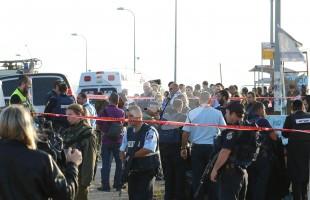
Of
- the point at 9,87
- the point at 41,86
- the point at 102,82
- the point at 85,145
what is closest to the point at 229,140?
the point at 85,145

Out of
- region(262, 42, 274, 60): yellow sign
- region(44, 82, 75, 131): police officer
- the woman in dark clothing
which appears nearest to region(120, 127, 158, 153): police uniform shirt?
the woman in dark clothing

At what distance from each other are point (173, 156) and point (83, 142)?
336cm

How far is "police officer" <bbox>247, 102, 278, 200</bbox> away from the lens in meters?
10.8

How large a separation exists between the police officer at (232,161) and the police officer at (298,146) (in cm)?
212

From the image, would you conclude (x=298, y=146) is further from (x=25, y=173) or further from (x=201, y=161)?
(x=25, y=173)

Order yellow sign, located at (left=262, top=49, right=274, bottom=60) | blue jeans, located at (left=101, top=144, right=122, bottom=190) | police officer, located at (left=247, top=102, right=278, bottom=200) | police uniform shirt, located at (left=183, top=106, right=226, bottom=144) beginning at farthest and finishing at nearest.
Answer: yellow sign, located at (left=262, top=49, right=274, bottom=60)
blue jeans, located at (left=101, top=144, right=122, bottom=190)
police uniform shirt, located at (left=183, top=106, right=226, bottom=144)
police officer, located at (left=247, top=102, right=278, bottom=200)

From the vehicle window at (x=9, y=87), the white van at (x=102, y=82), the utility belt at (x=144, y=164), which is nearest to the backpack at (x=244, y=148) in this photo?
the utility belt at (x=144, y=164)

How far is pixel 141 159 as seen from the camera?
Answer: 30.7ft

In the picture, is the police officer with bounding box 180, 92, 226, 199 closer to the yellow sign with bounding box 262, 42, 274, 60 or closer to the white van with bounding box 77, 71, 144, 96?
the white van with bounding box 77, 71, 144, 96

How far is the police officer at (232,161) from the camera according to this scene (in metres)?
8.77

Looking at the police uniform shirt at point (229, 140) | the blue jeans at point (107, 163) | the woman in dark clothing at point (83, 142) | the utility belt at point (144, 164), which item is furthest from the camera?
the blue jeans at point (107, 163)

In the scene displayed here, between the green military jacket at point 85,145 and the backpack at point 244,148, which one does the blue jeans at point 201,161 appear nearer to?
the backpack at point 244,148

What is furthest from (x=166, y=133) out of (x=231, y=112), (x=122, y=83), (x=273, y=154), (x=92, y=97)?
(x=122, y=83)

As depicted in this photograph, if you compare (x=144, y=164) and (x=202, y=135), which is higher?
(x=202, y=135)
